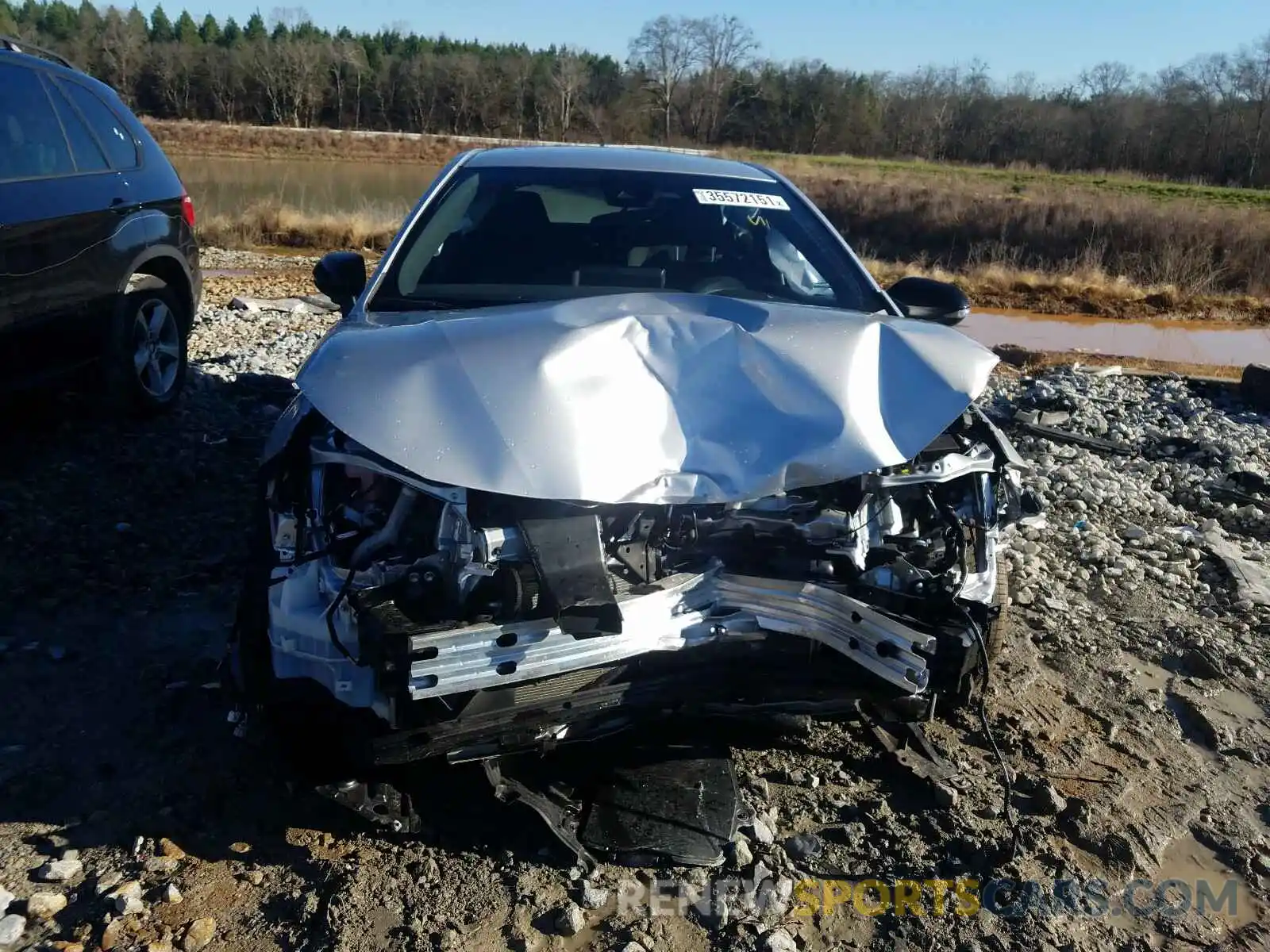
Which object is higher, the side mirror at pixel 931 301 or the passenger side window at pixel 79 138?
the passenger side window at pixel 79 138

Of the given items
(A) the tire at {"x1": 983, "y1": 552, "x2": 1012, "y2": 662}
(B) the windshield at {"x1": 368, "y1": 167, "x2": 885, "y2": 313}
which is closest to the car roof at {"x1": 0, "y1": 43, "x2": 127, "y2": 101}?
(B) the windshield at {"x1": 368, "y1": 167, "x2": 885, "y2": 313}

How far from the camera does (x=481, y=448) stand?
2.31 meters

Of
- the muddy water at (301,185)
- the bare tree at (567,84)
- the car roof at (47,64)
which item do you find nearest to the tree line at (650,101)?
the bare tree at (567,84)

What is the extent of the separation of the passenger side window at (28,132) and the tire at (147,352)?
0.75 metres

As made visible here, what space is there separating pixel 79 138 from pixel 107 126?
36 centimetres

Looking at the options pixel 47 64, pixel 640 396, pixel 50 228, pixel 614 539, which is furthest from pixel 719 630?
pixel 47 64

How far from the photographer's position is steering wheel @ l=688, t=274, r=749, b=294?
3.57 metres

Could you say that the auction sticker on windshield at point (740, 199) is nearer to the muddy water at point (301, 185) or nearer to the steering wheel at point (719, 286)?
the steering wheel at point (719, 286)

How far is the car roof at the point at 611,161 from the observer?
4.16 m

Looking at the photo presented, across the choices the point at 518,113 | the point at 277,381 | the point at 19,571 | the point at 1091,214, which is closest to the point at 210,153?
the point at 518,113

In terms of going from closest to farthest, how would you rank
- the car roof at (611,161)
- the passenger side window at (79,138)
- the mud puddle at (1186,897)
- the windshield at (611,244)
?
the mud puddle at (1186,897), the windshield at (611,244), the car roof at (611,161), the passenger side window at (79,138)

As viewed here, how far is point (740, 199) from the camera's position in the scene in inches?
159

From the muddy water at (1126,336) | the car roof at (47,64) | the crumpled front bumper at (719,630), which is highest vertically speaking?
the car roof at (47,64)

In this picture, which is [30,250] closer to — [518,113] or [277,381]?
[277,381]
